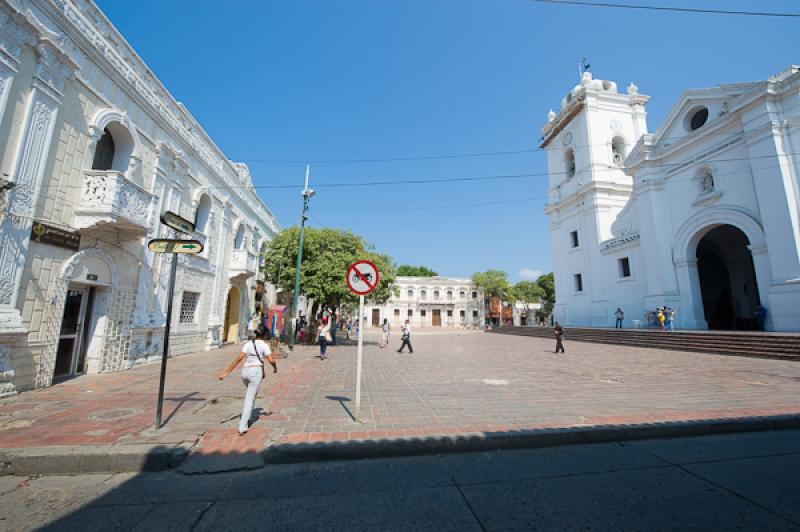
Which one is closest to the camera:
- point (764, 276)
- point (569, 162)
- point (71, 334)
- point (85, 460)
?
point (85, 460)

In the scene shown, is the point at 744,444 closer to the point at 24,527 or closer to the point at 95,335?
the point at 24,527

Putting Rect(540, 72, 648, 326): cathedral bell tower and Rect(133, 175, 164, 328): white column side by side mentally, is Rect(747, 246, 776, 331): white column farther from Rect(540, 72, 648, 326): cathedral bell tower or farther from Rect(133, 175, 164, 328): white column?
Rect(133, 175, 164, 328): white column

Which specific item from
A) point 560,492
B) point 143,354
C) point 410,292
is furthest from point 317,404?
point 410,292

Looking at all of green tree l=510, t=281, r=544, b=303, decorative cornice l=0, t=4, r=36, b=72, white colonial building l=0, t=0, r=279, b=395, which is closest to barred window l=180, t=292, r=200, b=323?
white colonial building l=0, t=0, r=279, b=395

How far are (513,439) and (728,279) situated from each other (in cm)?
2696

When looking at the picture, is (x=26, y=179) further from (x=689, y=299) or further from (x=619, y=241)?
(x=619, y=241)

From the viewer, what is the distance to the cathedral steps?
11.2 meters

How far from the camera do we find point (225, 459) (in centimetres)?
367

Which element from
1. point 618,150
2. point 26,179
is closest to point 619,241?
point 618,150

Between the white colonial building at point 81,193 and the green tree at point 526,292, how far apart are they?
49.2 meters

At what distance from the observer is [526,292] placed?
176 ft

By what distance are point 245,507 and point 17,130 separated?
862 centimetres

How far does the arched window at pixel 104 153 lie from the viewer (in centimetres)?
892

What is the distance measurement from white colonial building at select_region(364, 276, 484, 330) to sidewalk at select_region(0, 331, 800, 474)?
161 feet
